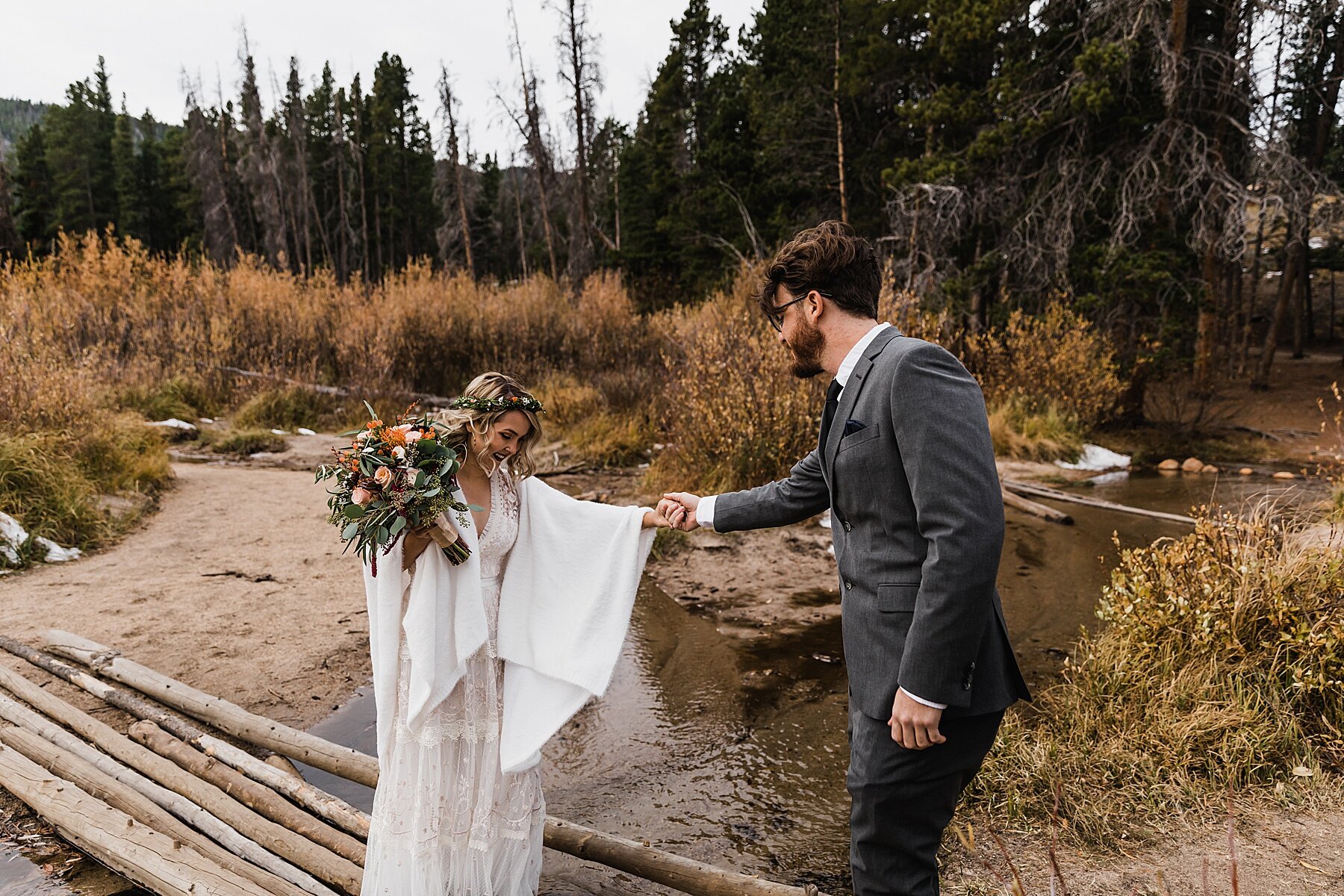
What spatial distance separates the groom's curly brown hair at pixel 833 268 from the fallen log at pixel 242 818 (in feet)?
8.61

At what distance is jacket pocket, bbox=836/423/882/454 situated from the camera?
1934 mm

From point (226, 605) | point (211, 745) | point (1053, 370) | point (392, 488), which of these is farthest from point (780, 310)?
point (1053, 370)

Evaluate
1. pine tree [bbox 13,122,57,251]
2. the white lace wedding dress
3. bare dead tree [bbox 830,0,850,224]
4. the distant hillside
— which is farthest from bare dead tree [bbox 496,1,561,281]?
the distant hillside

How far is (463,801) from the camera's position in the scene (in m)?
2.83

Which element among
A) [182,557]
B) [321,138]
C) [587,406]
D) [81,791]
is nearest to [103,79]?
[321,138]

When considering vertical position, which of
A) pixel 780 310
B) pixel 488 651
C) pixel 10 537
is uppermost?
pixel 780 310

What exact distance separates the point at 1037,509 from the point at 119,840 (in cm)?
860

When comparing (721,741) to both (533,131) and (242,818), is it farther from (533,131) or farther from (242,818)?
(533,131)

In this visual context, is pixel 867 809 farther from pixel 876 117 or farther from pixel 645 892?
pixel 876 117

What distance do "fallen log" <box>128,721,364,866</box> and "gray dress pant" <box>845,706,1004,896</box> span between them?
212cm

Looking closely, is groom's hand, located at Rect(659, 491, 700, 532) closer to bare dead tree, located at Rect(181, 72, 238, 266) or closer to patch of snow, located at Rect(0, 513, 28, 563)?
patch of snow, located at Rect(0, 513, 28, 563)

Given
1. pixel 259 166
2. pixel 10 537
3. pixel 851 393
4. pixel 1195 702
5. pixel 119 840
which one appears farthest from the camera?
pixel 259 166

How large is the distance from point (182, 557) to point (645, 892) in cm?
599

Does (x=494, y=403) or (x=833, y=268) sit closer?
(x=833, y=268)
